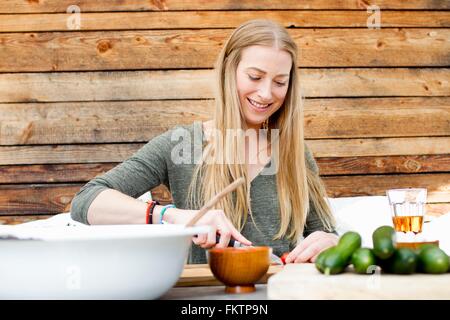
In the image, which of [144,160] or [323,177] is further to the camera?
[323,177]

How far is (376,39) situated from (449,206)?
0.81 m

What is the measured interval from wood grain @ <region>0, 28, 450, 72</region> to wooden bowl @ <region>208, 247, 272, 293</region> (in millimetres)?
1846

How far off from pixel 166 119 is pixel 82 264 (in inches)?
78.9

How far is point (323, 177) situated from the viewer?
9.88 feet

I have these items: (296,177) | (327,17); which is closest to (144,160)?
(296,177)

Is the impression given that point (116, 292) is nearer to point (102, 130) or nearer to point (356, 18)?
point (102, 130)

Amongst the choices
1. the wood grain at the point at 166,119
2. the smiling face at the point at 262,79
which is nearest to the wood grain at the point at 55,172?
the wood grain at the point at 166,119

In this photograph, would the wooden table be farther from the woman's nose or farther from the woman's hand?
the woman's nose

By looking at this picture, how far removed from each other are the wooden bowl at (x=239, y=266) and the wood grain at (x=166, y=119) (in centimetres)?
172

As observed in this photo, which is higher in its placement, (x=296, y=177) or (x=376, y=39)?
(x=376, y=39)

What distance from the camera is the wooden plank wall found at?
2916 mm

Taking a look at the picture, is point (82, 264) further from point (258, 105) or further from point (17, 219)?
point (17, 219)

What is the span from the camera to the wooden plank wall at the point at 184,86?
2.92 meters

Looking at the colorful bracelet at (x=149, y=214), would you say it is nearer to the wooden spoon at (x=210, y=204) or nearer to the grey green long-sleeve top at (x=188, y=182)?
the grey green long-sleeve top at (x=188, y=182)
